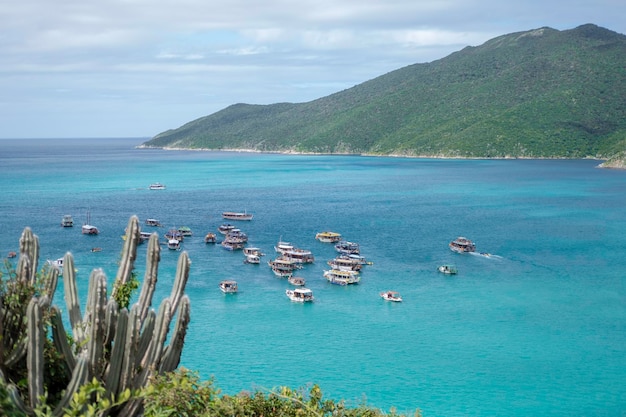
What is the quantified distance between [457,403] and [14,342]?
21.6 m

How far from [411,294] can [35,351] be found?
1467 inches

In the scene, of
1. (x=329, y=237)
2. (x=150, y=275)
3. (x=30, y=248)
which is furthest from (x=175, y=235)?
(x=150, y=275)

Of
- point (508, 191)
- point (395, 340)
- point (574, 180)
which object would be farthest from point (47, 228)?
point (574, 180)

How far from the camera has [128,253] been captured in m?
12.5

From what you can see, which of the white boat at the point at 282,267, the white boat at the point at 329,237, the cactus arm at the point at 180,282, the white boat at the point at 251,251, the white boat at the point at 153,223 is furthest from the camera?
the white boat at the point at 153,223

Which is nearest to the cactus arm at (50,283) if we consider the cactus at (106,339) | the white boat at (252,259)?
the cactus at (106,339)

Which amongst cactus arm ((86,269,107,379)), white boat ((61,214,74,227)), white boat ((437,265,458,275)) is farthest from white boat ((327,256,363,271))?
cactus arm ((86,269,107,379))

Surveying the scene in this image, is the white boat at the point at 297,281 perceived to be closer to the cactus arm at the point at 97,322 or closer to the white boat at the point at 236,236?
the white boat at the point at 236,236

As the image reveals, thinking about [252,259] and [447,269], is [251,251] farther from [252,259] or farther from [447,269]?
[447,269]

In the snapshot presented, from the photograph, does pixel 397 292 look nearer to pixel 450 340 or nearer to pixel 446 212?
pixel 450 340

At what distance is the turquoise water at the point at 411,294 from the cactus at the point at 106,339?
16.6 meters

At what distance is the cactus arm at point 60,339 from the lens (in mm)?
10938

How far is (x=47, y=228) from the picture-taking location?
6944cm

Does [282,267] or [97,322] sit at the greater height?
[97,322]
